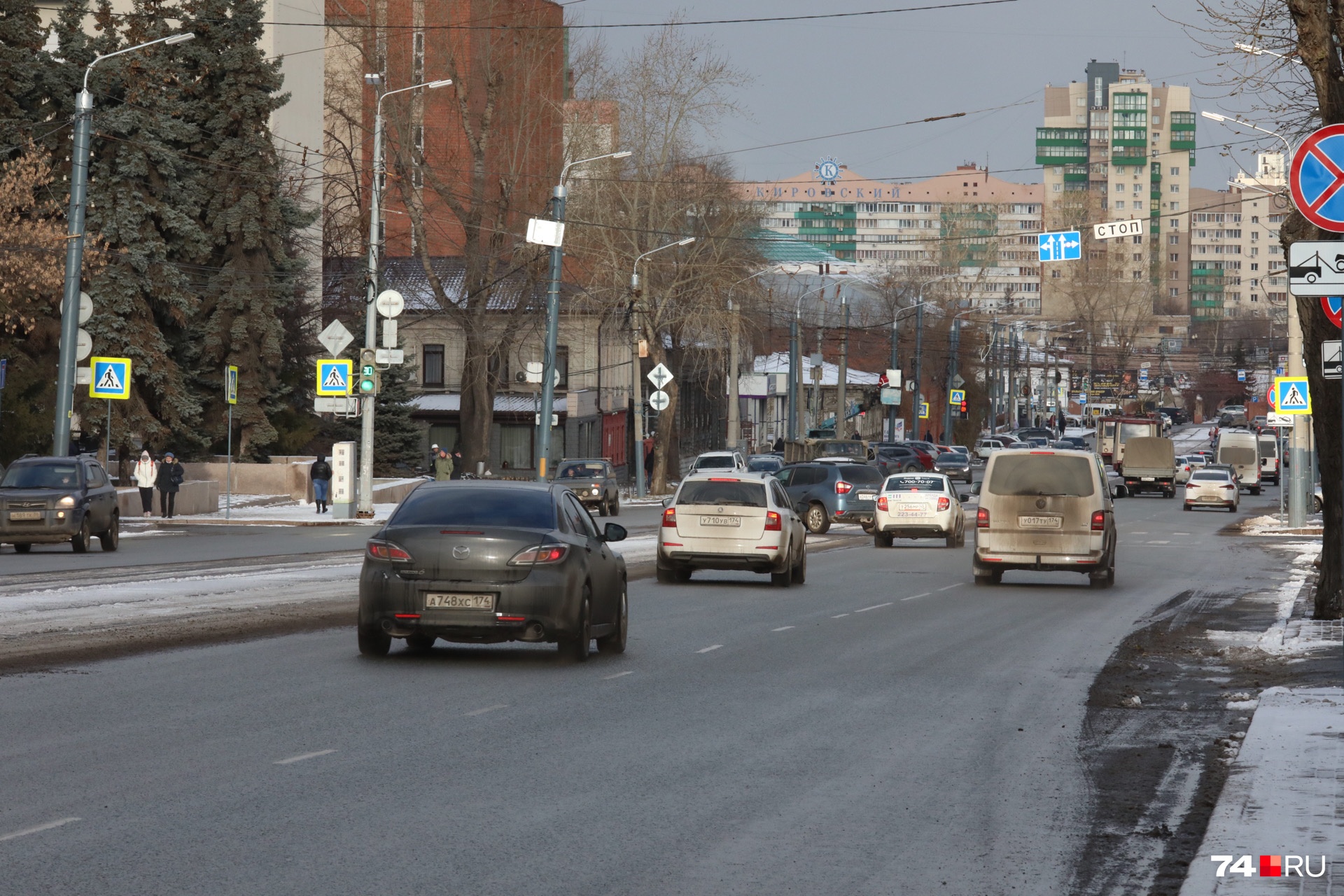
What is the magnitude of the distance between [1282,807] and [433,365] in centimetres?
7988

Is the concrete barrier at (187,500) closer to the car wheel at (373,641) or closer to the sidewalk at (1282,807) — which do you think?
the car wheel at (373,641)

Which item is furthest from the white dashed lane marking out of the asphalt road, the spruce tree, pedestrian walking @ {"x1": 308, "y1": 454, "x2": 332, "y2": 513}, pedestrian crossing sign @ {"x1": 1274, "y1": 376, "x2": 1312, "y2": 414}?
the spruce tree

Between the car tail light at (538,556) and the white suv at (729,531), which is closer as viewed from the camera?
the car tail light at (538,556)

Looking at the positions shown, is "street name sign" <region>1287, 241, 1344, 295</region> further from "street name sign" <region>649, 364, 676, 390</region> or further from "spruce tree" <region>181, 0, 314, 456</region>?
"street name sign" <region>649, 364, 676, 390</region>

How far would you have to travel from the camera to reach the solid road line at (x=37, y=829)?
7.51 meters

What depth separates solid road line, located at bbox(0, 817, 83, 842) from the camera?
751 centimetres

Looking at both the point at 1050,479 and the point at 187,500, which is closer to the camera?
the point at 1050,479

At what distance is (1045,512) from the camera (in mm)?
25562

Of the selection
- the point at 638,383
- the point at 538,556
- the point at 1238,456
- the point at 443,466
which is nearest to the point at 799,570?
the point at 538,556

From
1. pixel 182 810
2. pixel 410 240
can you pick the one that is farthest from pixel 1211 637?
pixel 410 240

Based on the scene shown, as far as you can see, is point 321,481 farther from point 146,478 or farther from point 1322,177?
point 1322,177

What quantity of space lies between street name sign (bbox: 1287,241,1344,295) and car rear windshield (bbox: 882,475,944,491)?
25.9 m

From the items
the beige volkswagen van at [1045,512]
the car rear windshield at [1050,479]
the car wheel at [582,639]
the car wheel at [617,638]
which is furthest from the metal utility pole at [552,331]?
the car wheel at [582,639]

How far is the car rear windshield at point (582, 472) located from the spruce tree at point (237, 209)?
29.6 feet
